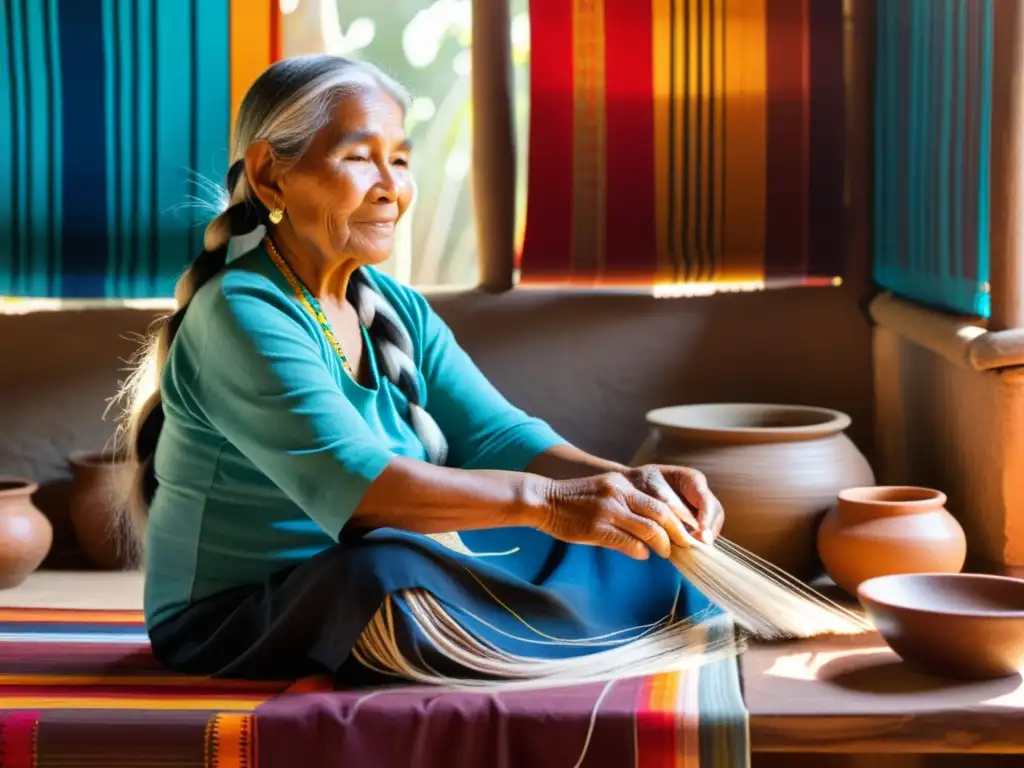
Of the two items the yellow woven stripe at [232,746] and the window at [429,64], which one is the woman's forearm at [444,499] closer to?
the yellow woven stripe at [232,746]

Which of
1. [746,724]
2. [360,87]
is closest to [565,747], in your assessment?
[746,724]

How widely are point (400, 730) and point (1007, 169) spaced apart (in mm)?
1568

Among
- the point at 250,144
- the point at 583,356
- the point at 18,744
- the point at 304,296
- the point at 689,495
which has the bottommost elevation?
the point at 18,744

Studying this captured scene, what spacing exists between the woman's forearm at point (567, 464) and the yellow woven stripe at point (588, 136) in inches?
46.9

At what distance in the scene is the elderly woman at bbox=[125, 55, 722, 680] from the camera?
2.01 m

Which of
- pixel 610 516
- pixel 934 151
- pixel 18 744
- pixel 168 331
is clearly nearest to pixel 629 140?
pixel 934 151

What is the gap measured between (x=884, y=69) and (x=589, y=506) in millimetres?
1927

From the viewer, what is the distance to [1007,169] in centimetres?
258

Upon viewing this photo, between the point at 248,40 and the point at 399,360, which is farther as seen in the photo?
the point at 248,40

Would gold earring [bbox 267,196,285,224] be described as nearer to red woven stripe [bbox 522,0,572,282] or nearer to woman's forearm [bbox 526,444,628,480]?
woman's forearm [bbox 526,444,628,480]

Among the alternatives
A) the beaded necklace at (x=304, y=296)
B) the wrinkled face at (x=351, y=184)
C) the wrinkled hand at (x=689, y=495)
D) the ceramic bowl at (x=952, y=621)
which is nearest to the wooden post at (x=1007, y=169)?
the ceramic bowl at (x=952, y=621)

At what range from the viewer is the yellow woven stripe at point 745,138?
347 cm

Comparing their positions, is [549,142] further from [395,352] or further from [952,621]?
[952,621]

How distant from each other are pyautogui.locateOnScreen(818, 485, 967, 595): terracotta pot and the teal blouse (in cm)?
65
